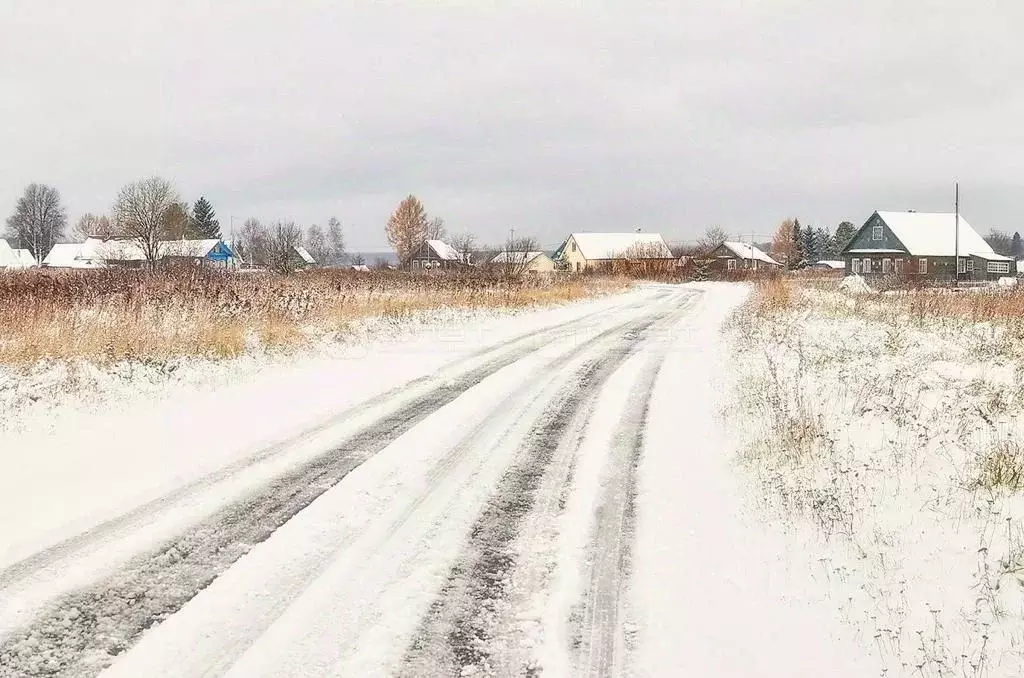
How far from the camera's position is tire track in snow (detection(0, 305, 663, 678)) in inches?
120

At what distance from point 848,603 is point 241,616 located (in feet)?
10.7

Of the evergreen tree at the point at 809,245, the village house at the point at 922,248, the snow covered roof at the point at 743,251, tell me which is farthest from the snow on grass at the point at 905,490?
the evergreen tree at the point at 809,245

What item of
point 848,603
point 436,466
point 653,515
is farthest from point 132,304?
point 848,603

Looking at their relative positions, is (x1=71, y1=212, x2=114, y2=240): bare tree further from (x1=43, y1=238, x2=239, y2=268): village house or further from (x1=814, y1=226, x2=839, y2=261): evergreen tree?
(x1=814, y1=226, x2=839, y2=261): evergreen tree

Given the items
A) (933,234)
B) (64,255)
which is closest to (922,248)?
(933,234)

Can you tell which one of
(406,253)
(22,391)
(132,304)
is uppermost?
(406,253)

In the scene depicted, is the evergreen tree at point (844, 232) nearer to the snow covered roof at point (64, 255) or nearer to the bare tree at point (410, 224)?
the bare tree at point (410, 224)

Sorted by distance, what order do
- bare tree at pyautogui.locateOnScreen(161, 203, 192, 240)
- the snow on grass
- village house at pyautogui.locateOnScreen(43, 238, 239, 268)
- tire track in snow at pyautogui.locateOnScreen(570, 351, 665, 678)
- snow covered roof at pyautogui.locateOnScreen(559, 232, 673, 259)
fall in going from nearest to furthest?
tire track in snow at pyautogui.locateOnScreen(570, 351, 665, 678) → the snow on grass → village house at pyautogui.locateOnScreen(43, 238, 239, 268) → bare tree at pyautogui.locateOnScreen(161, 203, 192, 240) → snow covered roof at pyautogui.locateOnScreen(559, 232, 673, 259)

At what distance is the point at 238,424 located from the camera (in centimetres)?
741

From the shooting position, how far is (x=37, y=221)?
9875 cm

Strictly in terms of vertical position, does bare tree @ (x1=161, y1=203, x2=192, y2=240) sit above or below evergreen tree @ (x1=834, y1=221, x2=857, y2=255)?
below

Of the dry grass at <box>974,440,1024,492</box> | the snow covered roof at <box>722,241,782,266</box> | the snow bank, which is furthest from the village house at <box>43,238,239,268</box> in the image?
the snow covered roof at <box>722,241,782,266</box>

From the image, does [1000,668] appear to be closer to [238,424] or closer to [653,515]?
[653,515]

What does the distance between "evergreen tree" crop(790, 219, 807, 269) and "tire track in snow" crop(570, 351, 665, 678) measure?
339 feet
